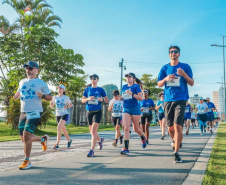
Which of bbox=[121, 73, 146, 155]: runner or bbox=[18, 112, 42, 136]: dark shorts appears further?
bbox=[121, 73, 146, 155]: runner

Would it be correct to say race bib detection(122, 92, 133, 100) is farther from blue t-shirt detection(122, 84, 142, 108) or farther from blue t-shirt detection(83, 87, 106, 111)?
blue t-shirt detection(83, 87, 106, 111)

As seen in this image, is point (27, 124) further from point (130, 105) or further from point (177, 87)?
point (177, 87)

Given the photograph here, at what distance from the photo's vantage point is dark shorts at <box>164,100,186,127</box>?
566 centimetres

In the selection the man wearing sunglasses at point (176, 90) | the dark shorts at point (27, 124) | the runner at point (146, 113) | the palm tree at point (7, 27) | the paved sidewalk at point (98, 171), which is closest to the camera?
the paved sidewalk at point (98, 171)

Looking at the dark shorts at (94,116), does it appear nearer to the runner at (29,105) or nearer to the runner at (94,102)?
the runner at (94,102)

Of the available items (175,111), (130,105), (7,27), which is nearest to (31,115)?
(130,105)

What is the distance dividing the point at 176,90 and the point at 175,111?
0.44m

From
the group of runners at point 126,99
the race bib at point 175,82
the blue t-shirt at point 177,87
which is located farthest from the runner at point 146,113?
the race bib at point 175,82

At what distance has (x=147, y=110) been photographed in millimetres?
9984

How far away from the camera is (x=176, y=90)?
5.75m

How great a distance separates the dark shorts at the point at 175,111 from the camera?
566cm

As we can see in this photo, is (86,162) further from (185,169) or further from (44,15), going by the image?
(44,15)

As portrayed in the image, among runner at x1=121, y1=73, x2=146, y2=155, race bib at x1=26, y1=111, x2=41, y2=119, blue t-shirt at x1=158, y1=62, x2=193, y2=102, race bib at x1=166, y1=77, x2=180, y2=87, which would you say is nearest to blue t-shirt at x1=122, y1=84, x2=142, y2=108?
runner at x1=121, y1=73, x2=146, y2=155

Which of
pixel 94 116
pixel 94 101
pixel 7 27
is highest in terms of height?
pixel 7 27
